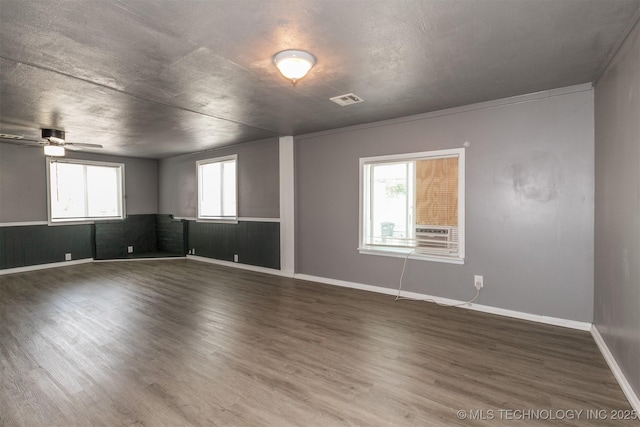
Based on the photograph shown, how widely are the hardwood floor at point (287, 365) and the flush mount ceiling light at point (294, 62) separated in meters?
2.41

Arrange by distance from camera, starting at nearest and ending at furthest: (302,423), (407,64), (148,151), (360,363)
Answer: (302,423) < (360,363) < (407,64) < (148,151)

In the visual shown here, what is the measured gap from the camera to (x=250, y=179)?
21.2 ft

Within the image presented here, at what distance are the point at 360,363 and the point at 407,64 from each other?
2600 mm

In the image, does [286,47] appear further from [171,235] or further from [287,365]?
[171,235]

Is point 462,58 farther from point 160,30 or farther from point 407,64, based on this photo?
point 160,30

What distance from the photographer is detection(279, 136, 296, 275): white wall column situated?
5719 millimetres

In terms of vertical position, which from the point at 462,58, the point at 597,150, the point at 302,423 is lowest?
the point at 302,423

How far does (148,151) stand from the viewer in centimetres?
734

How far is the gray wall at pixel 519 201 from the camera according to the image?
3.29 meters

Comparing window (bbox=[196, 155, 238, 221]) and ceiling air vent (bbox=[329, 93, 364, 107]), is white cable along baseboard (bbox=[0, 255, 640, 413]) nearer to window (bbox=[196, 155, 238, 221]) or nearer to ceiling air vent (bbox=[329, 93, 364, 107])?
window (bbox=[196, 155, 238, 221])

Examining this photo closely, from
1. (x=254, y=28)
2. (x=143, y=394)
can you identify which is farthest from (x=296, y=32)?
(x=143, y=394)

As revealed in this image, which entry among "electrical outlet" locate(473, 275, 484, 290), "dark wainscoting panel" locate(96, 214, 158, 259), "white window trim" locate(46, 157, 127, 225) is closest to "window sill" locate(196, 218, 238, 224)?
"dark wainscoting panel" locate(96, 214, 158, 259)

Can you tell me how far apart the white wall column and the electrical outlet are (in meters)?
3.00

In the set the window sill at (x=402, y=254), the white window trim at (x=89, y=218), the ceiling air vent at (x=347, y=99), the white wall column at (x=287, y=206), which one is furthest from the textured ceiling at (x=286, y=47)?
the white window trim at (x=89, y=218)
